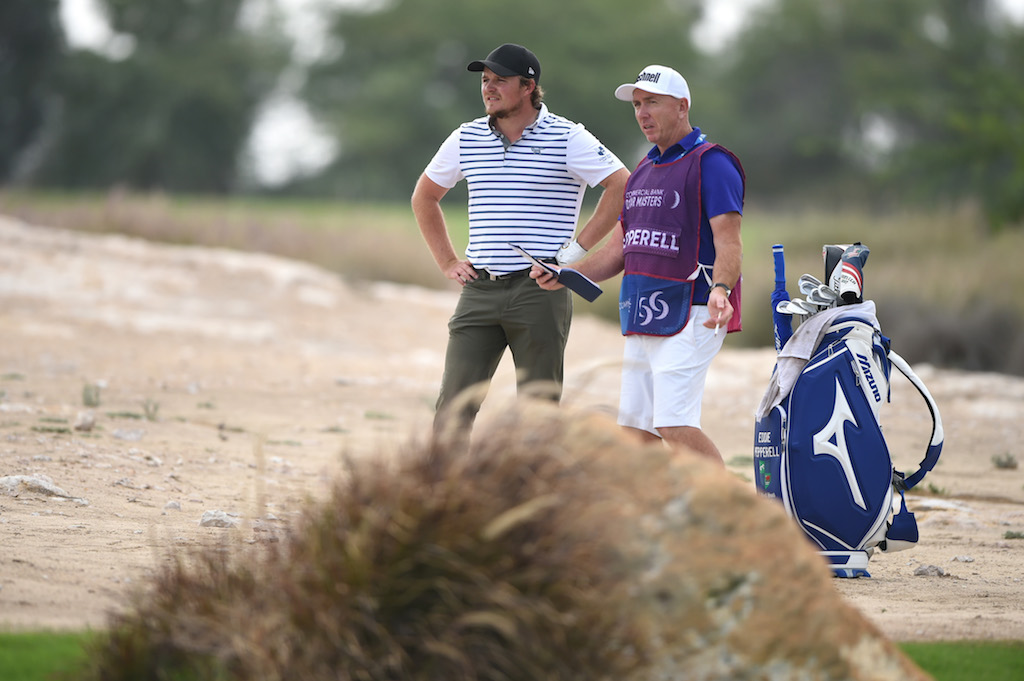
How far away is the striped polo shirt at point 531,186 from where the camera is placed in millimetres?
5754

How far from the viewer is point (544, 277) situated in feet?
18.5

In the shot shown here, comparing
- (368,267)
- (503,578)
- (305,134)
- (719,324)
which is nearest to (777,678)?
(503,578)

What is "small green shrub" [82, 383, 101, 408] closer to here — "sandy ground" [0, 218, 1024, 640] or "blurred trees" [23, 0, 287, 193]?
"sandy ground" [0, 218, 1024, 640]

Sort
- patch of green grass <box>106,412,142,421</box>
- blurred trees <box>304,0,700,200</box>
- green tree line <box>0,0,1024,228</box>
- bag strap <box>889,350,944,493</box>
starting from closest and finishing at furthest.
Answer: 1. bag strap <box>889,350,944,493</box>
2. patch of green grass <box>106,412,142,421</box>
3. green tree line <box>0,0,1024,228</box>
4. blurred trees <box>304,0,700,200</box>

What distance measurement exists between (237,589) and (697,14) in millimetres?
62659

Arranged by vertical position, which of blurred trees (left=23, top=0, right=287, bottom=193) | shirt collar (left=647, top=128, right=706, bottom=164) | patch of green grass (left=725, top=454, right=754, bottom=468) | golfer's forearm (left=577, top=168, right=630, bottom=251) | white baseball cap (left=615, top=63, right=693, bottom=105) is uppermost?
blurred trees (left=23, top=0, right=287, bottom=193)

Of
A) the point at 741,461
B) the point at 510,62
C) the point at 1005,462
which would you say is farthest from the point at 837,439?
the point at 1005,462

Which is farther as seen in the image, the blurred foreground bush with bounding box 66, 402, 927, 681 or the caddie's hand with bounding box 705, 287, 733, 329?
the caddie's hand with bounding box 705, 287, 733, 329

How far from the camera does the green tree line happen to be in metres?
45.2

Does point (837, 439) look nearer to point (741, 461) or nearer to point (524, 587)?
point (524, 587)

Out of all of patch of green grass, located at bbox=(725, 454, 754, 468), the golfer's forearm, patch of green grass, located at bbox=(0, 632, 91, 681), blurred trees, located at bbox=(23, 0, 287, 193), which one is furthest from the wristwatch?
blurred trees, located at bbox=(23, 0, 287, 193)

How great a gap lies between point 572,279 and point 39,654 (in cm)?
268

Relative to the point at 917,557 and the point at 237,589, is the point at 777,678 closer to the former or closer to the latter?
the point at 237,589

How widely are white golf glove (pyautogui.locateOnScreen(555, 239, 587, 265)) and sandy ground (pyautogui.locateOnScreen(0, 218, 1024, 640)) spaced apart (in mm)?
901
